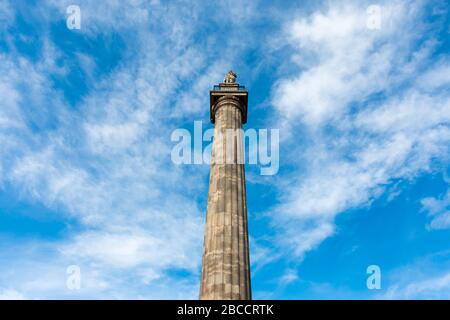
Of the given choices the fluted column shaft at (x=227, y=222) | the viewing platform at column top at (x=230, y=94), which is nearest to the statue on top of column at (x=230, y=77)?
the viewing platform at column top at (x=230, y=94)

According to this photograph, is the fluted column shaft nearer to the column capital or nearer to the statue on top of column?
the column capital

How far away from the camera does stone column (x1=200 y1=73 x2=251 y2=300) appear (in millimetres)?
19094

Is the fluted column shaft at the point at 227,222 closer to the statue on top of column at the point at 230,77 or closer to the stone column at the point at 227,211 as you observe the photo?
the stone column at the point at 227,211

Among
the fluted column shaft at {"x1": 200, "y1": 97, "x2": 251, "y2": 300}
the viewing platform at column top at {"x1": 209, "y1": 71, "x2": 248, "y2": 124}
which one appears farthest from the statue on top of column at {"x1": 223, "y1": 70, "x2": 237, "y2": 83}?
the fluted column shaft at {"x1": 200, "y1": 97, "x2": 251, "y2": 300}

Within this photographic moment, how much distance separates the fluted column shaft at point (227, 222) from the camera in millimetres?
19031

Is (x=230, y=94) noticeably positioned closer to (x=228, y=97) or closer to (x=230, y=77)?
(x=228, y=97)

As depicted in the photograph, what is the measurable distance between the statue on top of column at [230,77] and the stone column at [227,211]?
1597mm

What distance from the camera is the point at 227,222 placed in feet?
70.0

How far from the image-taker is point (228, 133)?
1044 inches
